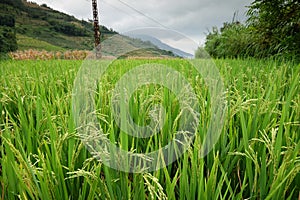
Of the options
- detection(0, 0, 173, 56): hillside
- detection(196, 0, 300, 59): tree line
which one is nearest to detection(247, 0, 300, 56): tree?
detection(196, 0, 300, 59): tree line

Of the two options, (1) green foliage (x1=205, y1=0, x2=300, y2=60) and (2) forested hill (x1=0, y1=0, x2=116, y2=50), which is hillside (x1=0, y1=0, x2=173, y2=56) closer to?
(2) forested hill (x1=0, y1=0, x2=116, y2=50)

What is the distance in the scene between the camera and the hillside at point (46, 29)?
28.5 metres

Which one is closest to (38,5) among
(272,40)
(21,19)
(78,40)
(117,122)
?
(21,19)

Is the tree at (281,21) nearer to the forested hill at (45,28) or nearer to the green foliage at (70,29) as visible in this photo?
the forested hill at (45,28)

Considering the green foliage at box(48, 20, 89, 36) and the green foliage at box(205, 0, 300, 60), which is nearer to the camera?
the green foliage at box(205, 0, 300, 60)

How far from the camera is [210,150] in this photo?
705mm

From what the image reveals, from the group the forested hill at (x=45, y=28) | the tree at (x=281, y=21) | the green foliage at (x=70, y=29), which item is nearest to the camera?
the tree at (x=281, y=21)

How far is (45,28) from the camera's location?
33.1m

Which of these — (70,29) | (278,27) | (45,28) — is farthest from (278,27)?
(45,28)

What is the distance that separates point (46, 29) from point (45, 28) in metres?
0.46

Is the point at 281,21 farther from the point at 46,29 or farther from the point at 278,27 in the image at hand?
the point at 46,29

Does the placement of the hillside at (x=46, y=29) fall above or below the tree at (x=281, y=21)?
above

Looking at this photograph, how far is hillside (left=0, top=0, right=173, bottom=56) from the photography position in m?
28.5

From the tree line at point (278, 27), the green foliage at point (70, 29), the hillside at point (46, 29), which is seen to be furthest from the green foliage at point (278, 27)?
the green foliage at point (70, 29)
